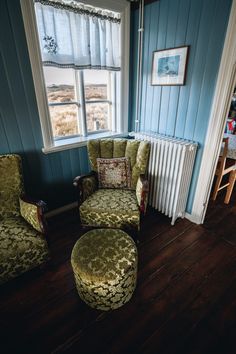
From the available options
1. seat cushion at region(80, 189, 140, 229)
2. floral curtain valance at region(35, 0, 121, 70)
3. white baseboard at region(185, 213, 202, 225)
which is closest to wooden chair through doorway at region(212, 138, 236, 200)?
white baseboard at region(185, 213, 202, 225)

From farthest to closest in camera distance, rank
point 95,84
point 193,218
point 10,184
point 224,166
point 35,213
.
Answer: point 224,166 → point 95,84 → point 193,218 → point 10,184 → point 35,213

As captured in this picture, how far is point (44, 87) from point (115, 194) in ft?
4.32

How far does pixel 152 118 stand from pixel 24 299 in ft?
7.41

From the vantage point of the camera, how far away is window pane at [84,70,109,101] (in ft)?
7.81

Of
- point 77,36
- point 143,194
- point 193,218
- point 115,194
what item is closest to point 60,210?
point 115,194

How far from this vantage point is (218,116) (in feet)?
5.98

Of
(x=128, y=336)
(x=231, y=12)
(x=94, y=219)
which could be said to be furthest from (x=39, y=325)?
(x=231, y=12)

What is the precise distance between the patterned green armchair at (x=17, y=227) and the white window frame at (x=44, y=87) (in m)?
0.48

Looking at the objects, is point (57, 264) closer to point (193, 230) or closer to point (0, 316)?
point (0, 316)

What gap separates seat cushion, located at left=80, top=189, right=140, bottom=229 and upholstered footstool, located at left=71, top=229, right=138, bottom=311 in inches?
14.1

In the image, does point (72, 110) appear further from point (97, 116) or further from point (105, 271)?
point (105, 271)

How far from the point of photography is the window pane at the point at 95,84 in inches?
93.7

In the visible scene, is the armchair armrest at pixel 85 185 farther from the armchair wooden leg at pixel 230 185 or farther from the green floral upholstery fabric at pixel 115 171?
the armchair wooden leg at pixel 230 185

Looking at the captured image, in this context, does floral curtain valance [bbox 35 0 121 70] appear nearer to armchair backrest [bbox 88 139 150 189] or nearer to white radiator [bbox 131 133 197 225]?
armchair backrest [bbox 88 139 150 189]
